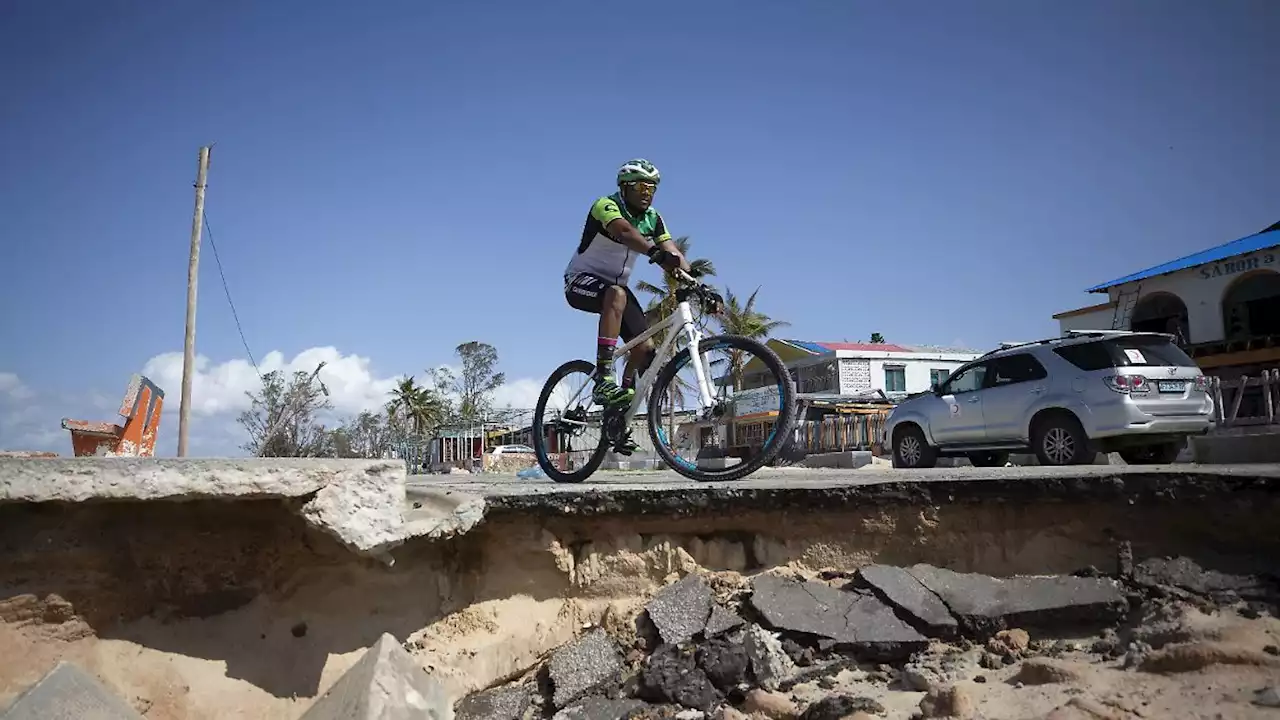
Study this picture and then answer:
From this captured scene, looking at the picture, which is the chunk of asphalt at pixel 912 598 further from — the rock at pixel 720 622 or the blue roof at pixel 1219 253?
the blue roof at pixel 1219 253

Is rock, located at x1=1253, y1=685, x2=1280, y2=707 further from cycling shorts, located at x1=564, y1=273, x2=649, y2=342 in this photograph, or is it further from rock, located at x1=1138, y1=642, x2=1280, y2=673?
cycling shorts, located at x1=564, y1=273, x2=649, y2=342

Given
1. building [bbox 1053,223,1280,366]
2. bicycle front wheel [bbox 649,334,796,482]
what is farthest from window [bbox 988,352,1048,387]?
building [bbox 1053,223,1280,366]

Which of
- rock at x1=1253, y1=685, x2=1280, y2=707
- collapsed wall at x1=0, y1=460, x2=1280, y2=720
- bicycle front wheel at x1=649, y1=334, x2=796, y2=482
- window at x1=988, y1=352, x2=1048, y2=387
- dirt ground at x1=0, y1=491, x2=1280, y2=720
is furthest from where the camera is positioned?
window at x1=988, y1=352, x2=1048, y2=387

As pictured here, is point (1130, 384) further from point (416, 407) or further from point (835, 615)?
point (416, 407)

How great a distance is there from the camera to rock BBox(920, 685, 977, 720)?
2522 millimetres

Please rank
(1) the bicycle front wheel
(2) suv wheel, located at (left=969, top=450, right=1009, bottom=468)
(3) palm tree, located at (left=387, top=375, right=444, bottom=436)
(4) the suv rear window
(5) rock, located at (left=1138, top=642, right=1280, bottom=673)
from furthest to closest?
(3) palm tree, located at (left=387, top=375, right=444, bottom=436) < (2) suv wheel, located at (left=969, top=450, right=1009, bottom=468) < (4) the suv rear window < (1) the bicycle front wheel < (5) rock, located at (left=1138, top=642, right=1280, bottom=673)

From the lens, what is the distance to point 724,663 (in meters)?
3.14

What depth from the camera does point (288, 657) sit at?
3.31m

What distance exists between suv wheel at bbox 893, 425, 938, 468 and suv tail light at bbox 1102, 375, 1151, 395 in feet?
8.92

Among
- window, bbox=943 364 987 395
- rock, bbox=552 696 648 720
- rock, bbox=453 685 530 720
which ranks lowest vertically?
rock, bbox=453 685 530 720

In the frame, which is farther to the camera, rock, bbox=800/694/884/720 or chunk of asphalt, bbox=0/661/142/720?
rock, bbox=800/694/884/720

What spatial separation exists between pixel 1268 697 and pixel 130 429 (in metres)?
13.8

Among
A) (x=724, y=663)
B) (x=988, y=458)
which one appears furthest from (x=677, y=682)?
(x=988, y=458)

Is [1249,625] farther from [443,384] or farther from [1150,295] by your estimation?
[443,384]
